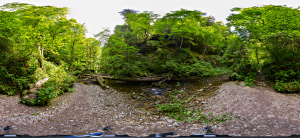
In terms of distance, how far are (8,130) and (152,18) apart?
1457 cm

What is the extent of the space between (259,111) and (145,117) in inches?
173

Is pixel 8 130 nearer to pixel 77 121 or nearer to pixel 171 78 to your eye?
pixel 77 121

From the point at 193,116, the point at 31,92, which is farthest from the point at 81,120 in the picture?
the point at 193,116

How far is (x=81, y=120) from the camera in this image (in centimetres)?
488

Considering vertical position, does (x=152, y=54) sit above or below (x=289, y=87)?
above

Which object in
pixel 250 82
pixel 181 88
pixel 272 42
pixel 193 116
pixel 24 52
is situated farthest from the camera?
pixel 181 88

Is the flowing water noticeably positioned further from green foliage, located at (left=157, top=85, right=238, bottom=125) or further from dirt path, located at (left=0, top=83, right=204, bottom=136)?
dirt path, located at (left=0, top=83, right=204, bottom=136)

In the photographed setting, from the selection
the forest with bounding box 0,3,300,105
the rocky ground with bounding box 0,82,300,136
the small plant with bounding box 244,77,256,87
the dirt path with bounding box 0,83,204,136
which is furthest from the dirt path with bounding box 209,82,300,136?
the forest with bounding box 0,3,300,105

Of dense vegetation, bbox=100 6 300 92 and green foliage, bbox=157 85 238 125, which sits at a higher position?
dense vegetation, bbox=100 6 300 92

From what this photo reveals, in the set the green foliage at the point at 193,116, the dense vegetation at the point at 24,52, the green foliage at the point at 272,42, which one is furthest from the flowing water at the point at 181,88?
the dense vegetation at the point at 24,52

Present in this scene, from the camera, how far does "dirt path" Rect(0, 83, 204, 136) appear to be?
3768mm

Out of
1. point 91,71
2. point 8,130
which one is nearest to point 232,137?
point 8,130

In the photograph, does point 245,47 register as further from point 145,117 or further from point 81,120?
point 81,120

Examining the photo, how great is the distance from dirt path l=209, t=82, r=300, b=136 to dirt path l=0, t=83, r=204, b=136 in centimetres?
128
